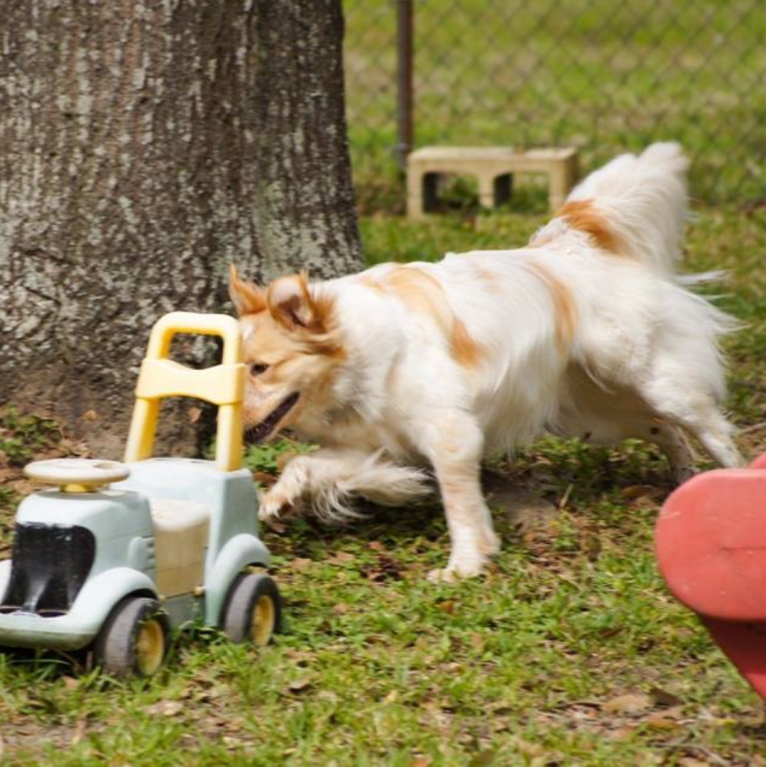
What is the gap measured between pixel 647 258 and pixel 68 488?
239cm

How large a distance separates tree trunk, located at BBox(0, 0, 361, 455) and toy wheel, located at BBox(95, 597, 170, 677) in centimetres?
156

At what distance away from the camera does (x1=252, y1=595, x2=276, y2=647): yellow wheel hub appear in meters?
4.23

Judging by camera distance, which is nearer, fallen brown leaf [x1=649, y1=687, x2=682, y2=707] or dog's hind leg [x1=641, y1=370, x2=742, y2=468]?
fallen brown leaf [x1=649, y1=687, x2=682, y2=707]

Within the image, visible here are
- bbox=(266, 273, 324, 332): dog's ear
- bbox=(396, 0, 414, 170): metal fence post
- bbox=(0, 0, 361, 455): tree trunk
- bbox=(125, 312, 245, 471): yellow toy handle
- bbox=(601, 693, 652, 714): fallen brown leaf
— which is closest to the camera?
bbox=(601, 693, 652, 714): fallen brown leaf

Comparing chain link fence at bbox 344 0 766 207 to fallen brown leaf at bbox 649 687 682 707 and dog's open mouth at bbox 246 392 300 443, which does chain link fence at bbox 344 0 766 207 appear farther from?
fallen brown leaf at bbox 649 687 682 707

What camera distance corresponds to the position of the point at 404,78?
1025 centimetres

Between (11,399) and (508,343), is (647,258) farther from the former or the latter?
(11,399)

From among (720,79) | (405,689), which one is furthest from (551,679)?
(720,79)

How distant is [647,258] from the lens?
5508 millimetres

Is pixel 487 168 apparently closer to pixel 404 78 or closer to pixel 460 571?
pixel 404 78

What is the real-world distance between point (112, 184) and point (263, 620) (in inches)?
69.3

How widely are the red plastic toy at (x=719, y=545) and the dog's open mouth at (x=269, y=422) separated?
1.71 m

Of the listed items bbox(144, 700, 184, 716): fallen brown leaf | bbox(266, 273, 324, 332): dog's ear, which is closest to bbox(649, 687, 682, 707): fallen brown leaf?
bbox(144, 700, 184, 716): fallen brown leaf

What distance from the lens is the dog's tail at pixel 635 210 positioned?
5453mm
